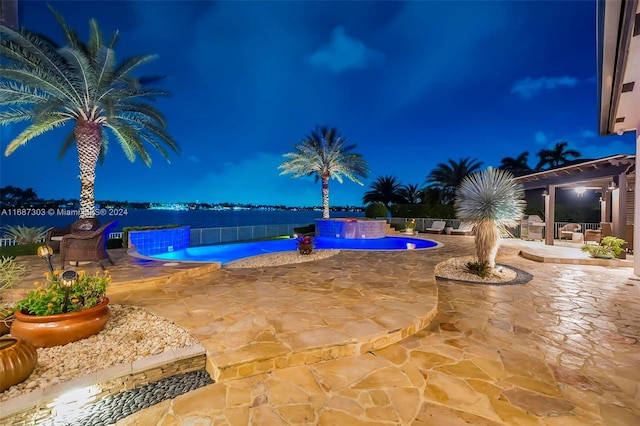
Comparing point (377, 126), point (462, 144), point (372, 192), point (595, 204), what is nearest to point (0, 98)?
point (372, 192)

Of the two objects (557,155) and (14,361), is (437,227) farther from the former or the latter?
(557,155)

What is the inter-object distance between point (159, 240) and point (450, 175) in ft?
70.0

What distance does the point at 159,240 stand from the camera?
10.9 metres

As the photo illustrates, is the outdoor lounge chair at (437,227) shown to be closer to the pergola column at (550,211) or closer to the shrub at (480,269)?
the pergola column at (550,211)

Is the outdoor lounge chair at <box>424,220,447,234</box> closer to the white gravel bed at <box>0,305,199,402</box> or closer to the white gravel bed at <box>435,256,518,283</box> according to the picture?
the white gravel bed at <box>435,256,518,283</box>

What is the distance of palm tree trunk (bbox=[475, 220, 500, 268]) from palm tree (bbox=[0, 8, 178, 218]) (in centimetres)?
1068

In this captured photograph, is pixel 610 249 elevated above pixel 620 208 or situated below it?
below

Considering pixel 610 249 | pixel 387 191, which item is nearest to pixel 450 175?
pixel 387 191

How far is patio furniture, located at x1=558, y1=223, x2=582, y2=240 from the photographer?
14.3 m

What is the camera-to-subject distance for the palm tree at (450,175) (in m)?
22.6

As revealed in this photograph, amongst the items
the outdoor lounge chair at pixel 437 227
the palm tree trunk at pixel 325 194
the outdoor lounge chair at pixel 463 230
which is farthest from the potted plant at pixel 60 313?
the outdoor lounge chair at pixel 437 227

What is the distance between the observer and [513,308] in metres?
4.75

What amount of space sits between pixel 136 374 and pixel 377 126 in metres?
47.4

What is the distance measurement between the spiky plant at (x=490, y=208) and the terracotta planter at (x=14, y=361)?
8274 millimetres
